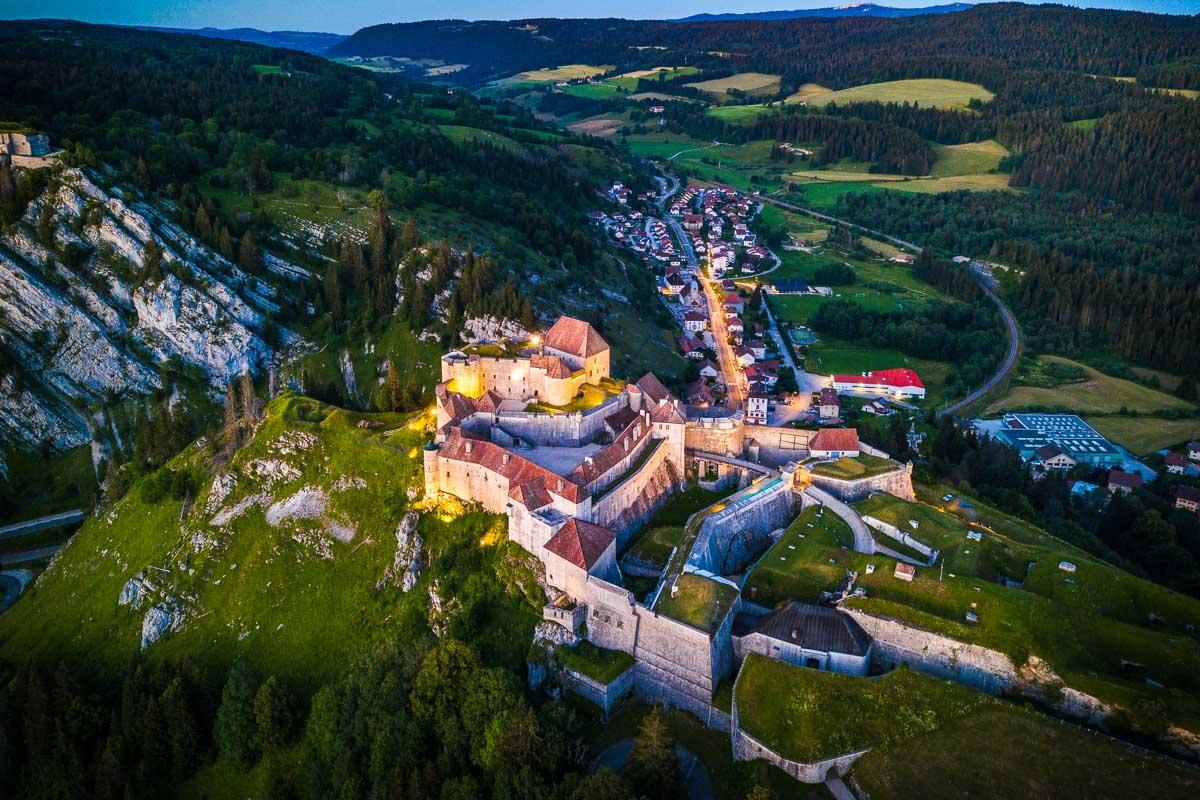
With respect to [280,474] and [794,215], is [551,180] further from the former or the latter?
[280,474]

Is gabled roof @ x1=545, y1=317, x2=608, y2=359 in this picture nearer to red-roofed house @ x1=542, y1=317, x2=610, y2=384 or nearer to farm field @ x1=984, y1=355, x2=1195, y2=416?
red-roofed house @ x1=542, y1=317, x2=610, y2=384

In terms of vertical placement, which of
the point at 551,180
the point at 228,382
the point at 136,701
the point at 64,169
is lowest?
the point at 136,701

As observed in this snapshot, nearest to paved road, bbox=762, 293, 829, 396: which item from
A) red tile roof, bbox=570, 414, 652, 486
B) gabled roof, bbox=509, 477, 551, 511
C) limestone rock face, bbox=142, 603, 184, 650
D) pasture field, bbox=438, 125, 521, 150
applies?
red tile roof, bbox=570, 414, 652, 486

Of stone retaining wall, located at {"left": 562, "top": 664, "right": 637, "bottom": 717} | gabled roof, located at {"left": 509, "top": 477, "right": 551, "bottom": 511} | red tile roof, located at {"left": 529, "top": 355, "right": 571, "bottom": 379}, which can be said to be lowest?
stone retaining wall, located at {"left": 562, "top": 664, "right": 637, "bottom": 717}

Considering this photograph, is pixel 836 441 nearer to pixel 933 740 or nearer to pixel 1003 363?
pixel 933 740

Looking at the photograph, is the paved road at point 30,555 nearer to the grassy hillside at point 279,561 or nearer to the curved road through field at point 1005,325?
the grassy hillside at point 279,561

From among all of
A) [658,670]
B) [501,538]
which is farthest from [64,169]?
[658,670]

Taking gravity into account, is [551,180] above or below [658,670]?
above
